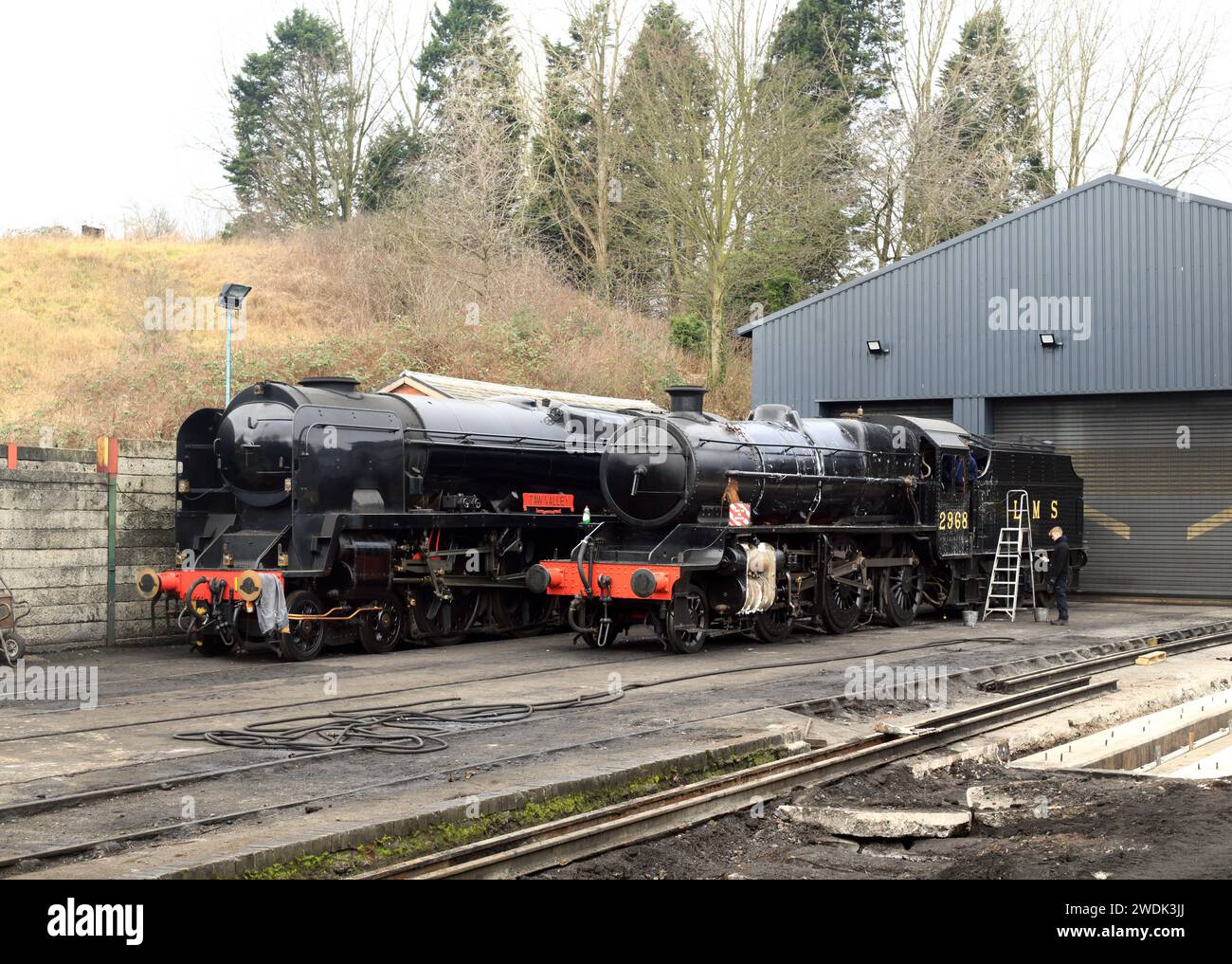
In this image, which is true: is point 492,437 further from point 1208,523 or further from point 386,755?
point 1208,523

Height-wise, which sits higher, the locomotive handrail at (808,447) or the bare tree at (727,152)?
the bare tree at (727,152)

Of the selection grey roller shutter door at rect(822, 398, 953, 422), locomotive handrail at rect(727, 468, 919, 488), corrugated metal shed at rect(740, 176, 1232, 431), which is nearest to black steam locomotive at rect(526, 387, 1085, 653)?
locomotive handrail at rect(727, 468, 919, 488)

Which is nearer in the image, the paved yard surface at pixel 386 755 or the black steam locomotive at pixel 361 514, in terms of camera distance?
the paved yard surface at pixel 386 755

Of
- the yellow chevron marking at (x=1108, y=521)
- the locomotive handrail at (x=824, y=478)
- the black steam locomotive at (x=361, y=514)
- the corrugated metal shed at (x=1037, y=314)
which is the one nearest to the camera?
the black steam locomotive at (x=361, y=514)

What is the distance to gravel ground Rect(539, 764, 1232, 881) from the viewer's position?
6.33 meters

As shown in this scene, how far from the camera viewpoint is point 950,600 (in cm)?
2017

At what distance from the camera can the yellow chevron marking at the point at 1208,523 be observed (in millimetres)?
23234

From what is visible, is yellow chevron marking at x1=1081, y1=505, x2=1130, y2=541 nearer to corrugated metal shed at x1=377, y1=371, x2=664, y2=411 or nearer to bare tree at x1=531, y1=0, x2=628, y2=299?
corrugated metal shed at x1=377, y1=371, x2=664, y2=411

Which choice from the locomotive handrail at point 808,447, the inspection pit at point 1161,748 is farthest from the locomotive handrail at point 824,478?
the inspection pit at point 1161,748

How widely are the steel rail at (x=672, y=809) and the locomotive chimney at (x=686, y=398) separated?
6156 millimetres

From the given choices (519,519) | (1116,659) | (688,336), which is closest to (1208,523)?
(1116,659)

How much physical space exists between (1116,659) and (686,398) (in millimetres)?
6140

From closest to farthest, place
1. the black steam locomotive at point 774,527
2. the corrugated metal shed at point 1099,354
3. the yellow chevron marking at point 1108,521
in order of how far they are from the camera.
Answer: the black steam locomotive at point 774,527 → the corrugated metal shed at point 1099,354 → the yellow chevron marking at point 1108,521

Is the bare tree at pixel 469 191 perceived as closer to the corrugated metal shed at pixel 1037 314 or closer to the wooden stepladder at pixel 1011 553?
the corrugated metal shed at pixel 1037 314
